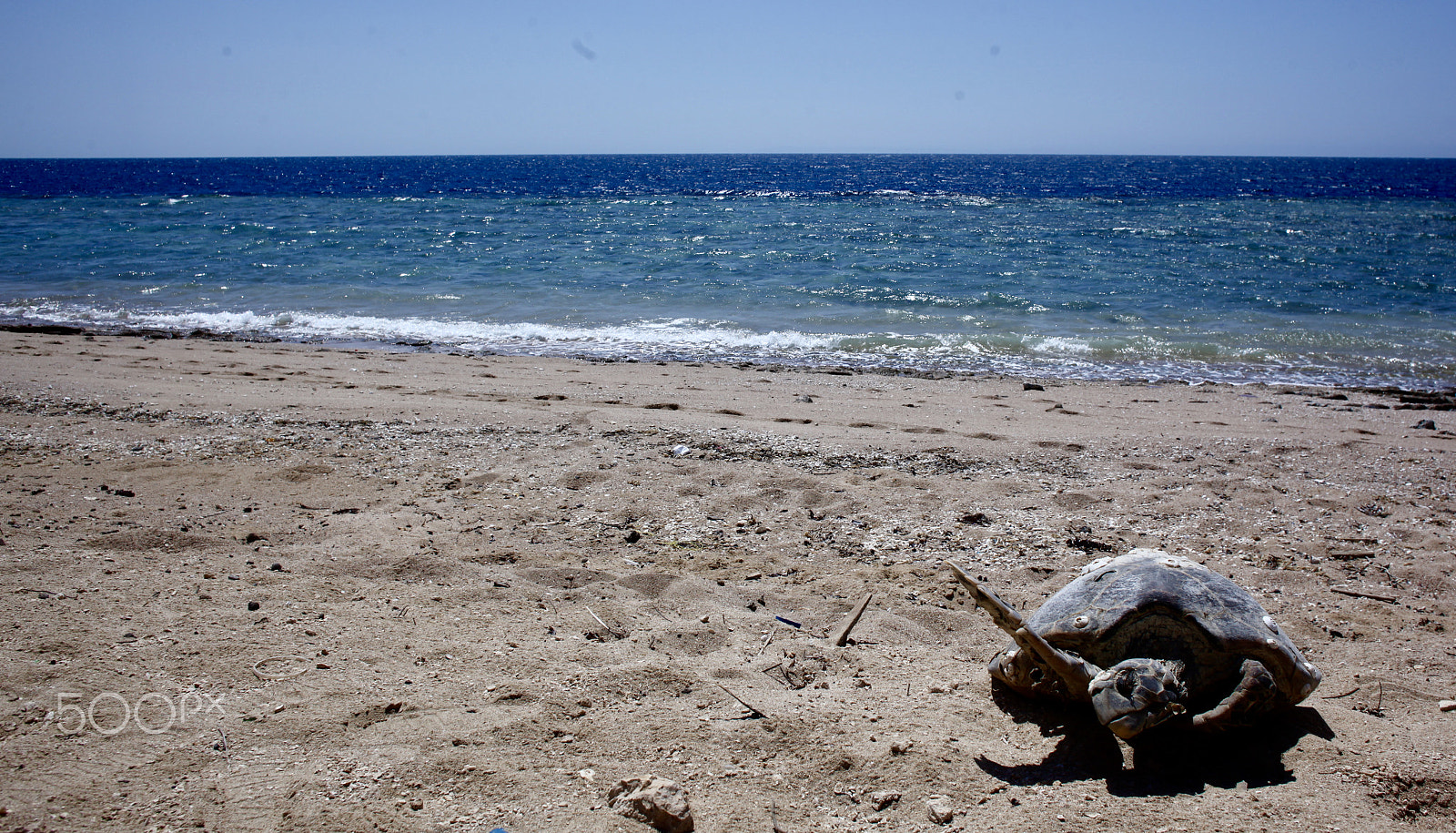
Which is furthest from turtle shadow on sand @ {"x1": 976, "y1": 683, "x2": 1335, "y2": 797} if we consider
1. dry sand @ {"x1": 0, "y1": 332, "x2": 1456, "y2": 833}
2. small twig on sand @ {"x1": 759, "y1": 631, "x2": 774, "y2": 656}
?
small twig on sand @ {"x1": 759, "y1": 631, "x2": 774, "y2": 656}

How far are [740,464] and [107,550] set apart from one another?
314 centimetres

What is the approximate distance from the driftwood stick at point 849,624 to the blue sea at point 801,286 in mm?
6273

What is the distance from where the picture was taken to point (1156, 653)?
8.27ft

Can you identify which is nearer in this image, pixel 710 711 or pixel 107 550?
pixel 710 711

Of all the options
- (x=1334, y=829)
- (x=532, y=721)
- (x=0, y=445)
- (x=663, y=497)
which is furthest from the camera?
(x=0, y=445)

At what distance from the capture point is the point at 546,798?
84.3 inches

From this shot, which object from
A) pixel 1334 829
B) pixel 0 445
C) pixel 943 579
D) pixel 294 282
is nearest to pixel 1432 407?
pixel 943 579

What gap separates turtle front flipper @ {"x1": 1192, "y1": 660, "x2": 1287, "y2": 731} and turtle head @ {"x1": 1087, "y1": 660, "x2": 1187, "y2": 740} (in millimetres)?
95

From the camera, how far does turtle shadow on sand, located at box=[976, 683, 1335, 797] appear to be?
226 cm

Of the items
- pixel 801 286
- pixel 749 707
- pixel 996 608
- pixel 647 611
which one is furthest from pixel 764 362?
pixel 996 608

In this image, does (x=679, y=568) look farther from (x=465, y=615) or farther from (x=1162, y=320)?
(x=1162, y=320)

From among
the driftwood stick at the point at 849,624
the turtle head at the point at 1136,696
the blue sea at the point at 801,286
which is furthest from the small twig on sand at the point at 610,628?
the blue sea at the point at 801,286

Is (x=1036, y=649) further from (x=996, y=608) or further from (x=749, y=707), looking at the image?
(x=749, y=707)

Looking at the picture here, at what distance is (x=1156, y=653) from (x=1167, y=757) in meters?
0.31
